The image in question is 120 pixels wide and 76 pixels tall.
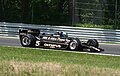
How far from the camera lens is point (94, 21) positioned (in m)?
26.4

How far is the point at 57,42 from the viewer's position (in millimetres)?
18547

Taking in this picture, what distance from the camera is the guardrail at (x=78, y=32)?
79.9 ft

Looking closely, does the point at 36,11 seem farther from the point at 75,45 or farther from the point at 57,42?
the point at 75,45

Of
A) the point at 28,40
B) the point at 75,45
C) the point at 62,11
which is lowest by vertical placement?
the point at 75,45

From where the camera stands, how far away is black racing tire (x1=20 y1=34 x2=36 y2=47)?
1906cm

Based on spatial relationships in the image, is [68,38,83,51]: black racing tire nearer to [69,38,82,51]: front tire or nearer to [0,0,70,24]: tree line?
[69,38,82,51]: front tire

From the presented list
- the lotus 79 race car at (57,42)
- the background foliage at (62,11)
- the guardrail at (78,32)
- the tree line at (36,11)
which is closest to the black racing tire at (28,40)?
the lotus 79 race car at (57,42)

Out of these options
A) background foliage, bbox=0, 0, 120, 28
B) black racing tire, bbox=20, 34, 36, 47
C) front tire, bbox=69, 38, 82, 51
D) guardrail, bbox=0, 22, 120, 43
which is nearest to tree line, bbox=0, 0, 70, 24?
background foliage, bbox=0, 0, 120, 28

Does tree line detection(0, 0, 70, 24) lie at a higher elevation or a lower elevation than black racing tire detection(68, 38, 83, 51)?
higher

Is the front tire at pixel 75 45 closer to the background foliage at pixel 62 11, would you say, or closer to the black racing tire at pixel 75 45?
the black racing tire at pixel 75 45

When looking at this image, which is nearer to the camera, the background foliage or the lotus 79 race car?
the lotus 79 race car

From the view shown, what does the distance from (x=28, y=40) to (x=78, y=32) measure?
21.6 ft

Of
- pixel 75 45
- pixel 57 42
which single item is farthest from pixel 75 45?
pixel 57 42

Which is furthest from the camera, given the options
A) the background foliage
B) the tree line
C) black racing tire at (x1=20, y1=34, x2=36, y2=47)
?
the tree line
